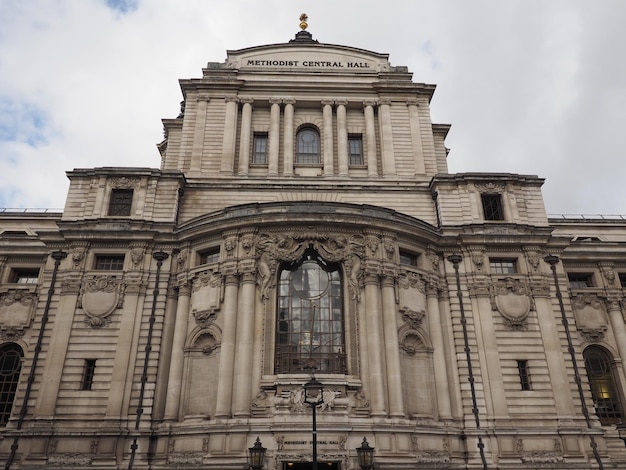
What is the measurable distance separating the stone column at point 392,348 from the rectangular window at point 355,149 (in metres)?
11.4

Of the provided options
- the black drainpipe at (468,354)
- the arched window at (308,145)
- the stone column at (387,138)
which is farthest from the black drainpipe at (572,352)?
the arched window at (308,145)

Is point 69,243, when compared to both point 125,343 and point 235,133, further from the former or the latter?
point 235,133

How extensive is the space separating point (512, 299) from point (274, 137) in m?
18.1

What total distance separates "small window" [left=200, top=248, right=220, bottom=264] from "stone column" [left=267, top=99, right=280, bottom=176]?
25.5 feet

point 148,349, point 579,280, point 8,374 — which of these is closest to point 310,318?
point 148,349

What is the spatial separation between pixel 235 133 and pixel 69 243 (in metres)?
12.7

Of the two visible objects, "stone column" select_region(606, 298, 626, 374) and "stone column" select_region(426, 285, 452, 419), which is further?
"stone column" select_region(606, 298, 626, 374)

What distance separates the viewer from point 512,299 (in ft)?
94.2

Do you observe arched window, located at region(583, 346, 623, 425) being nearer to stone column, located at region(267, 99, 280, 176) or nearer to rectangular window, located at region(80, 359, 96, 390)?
stone column, located at region(267, 99, 280, 176)

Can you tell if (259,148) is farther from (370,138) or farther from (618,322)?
(618,322)

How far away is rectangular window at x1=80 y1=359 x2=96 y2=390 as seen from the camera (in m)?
25.9

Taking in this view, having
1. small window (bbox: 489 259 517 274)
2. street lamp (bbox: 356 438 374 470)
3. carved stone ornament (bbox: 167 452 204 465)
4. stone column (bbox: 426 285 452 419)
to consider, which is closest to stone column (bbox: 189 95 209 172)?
stone column (bbox: 426 285 452 419)

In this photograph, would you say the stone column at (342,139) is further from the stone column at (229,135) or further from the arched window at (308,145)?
the stone column at (229,135)

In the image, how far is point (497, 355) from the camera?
2734cm
